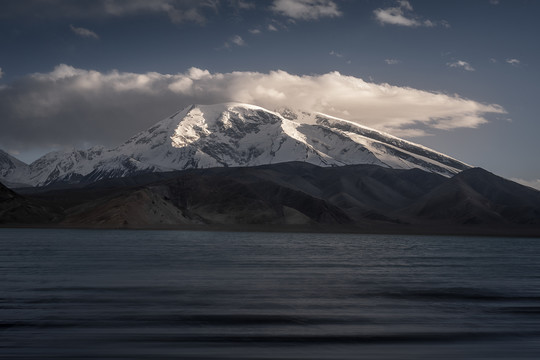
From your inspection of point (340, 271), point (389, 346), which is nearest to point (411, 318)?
point (389, 346)

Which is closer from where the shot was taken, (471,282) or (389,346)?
(389,346)

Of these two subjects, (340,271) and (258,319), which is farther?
(340,271)

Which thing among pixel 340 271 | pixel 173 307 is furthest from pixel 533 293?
pixel 173 307

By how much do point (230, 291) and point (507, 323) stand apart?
1683 centimetres

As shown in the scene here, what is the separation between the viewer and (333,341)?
74.1 feet

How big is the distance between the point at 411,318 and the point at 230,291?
1299 centimetres

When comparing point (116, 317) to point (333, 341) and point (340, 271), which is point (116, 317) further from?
point (340, 271)

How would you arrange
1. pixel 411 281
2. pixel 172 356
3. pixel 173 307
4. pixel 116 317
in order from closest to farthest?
1. pixel 172 356
2. pixel 116 317
3. pixel 173 307
4. pixel 411 281

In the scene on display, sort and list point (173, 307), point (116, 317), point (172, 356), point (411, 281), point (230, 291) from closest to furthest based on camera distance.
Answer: point (172, 356) → point (116, 317) → point (173, 307) → point (230, 291) → point (411, 281)

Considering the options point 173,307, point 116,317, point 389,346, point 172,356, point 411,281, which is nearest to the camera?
point 172,356

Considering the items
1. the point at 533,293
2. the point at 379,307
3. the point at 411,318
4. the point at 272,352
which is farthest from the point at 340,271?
the point at 272,352

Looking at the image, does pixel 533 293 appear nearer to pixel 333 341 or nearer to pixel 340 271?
pixel 340 271

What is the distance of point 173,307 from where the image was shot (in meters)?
30.4

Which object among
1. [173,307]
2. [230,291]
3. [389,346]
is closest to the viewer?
[389,346]
